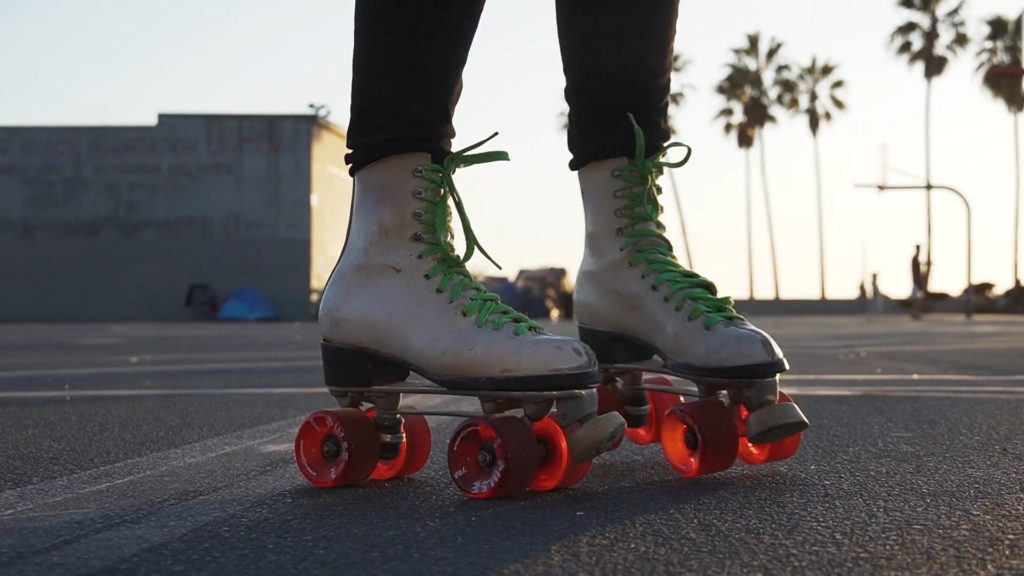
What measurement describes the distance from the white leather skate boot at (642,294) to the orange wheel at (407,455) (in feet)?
1.36

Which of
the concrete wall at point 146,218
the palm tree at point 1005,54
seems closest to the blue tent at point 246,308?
the concrete wall at point 146,218

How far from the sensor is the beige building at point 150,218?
1565 inches

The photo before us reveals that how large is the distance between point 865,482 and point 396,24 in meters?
1.06

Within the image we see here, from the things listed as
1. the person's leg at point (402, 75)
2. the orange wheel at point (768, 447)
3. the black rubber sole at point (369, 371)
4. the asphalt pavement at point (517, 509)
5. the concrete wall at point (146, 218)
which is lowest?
the asphalt pavement at point (517, 509)

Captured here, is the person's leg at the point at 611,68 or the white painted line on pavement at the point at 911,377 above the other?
the person's leg at the point at 611,68

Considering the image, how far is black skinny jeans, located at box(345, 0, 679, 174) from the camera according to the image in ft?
7.27

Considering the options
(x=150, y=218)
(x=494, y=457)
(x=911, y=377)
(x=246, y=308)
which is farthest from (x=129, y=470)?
(x=150, y=218)

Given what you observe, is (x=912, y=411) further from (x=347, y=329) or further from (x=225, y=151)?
(x=225, y=151)

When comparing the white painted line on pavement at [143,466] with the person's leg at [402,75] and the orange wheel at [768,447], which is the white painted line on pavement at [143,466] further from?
the orange wheel at [768,447]

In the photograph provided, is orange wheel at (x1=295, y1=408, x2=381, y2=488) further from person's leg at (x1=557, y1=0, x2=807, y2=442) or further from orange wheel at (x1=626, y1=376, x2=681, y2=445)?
orange wheel at (x1=626, y1=376, x2=681, y2=445)

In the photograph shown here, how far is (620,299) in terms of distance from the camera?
8.13 ft

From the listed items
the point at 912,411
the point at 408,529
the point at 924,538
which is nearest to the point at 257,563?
the point at 408,529

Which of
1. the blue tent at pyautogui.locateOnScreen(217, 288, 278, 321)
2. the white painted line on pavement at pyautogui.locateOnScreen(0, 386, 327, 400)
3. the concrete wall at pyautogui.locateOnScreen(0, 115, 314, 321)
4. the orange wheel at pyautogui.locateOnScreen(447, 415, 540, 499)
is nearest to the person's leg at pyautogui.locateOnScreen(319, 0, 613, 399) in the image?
the orange wheel at pyautogui.locateOnScreen(447, 415, 540, 499)

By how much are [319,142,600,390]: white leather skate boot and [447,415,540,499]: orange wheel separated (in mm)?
147
